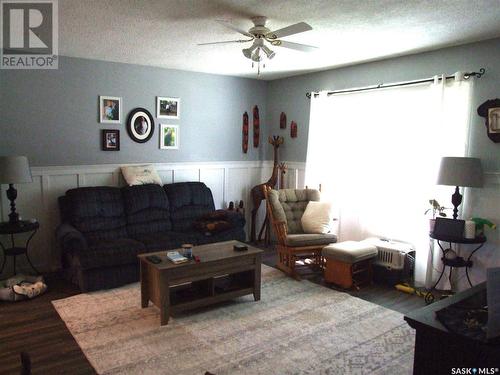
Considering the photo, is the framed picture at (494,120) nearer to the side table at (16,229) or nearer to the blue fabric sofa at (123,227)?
the blue fabric sofa at (123,227)

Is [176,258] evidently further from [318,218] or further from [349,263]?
[318,218]

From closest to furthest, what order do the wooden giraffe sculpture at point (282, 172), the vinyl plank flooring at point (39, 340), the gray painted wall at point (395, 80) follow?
the vinyl plank flooring at point (39, 340), the gray painted wall at point (395, 80), the wooden giraffe sculpture at point (282, 172)

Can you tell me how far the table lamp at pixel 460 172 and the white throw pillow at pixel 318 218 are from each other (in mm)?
1385

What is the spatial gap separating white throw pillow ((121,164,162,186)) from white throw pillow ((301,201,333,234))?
6.43 ft

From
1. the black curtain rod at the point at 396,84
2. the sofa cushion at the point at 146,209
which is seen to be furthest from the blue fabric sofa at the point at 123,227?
the black curtain rod at the point at 396,84

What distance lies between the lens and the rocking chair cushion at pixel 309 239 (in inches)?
171

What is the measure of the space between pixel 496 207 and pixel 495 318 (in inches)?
105

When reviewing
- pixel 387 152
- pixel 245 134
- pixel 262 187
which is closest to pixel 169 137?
pixel 245 134

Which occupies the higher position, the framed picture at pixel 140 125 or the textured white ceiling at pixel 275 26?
the textured white ceiling at pixel 275 26

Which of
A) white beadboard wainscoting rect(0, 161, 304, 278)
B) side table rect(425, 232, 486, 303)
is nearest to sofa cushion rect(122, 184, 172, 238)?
white beadboard wainscoting rect(0, 161, 304, 278)

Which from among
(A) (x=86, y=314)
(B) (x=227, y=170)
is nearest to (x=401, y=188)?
(B) (x=227, y=170)

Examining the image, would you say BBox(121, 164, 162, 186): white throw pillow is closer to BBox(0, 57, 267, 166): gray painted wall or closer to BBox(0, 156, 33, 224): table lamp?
BBox(0, 57, 267, 166): gray painted wall

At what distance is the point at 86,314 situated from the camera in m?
3.38

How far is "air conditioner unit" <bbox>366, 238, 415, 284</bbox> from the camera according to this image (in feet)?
13.6
